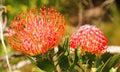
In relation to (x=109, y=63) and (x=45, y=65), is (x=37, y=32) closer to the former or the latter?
(x=45, y=65)

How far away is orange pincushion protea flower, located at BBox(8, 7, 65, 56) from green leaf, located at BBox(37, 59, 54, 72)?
0.05 m

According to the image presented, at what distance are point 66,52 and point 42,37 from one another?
0.12m

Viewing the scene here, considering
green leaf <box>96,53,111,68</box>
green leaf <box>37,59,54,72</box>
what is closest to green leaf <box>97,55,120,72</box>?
green leaf <box>96,53,111,68</box>

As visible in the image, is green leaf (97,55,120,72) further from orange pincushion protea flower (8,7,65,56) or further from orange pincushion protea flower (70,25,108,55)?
orange pincushion protea flower (8,7,65,56)

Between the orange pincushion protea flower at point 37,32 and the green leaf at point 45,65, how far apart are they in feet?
0.16

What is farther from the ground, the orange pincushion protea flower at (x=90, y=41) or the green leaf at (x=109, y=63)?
the orange pincushion protea flower at (x=90, y=41)

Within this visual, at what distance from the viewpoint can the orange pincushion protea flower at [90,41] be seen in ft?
5.21

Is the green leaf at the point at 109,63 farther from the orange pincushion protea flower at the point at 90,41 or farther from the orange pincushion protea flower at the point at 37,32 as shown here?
the orange pincushion protea flower at the point at 37,32

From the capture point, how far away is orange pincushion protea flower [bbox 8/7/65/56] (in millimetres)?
1581

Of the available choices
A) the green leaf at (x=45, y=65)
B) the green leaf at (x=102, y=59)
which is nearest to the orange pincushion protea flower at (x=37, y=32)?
the green leaf at (x=45, y=65)

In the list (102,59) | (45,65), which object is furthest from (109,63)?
(45,65)

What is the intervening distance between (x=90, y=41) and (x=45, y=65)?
213 millimetres

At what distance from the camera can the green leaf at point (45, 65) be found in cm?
152

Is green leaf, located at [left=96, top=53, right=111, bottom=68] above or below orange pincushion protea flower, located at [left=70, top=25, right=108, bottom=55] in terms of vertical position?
below
